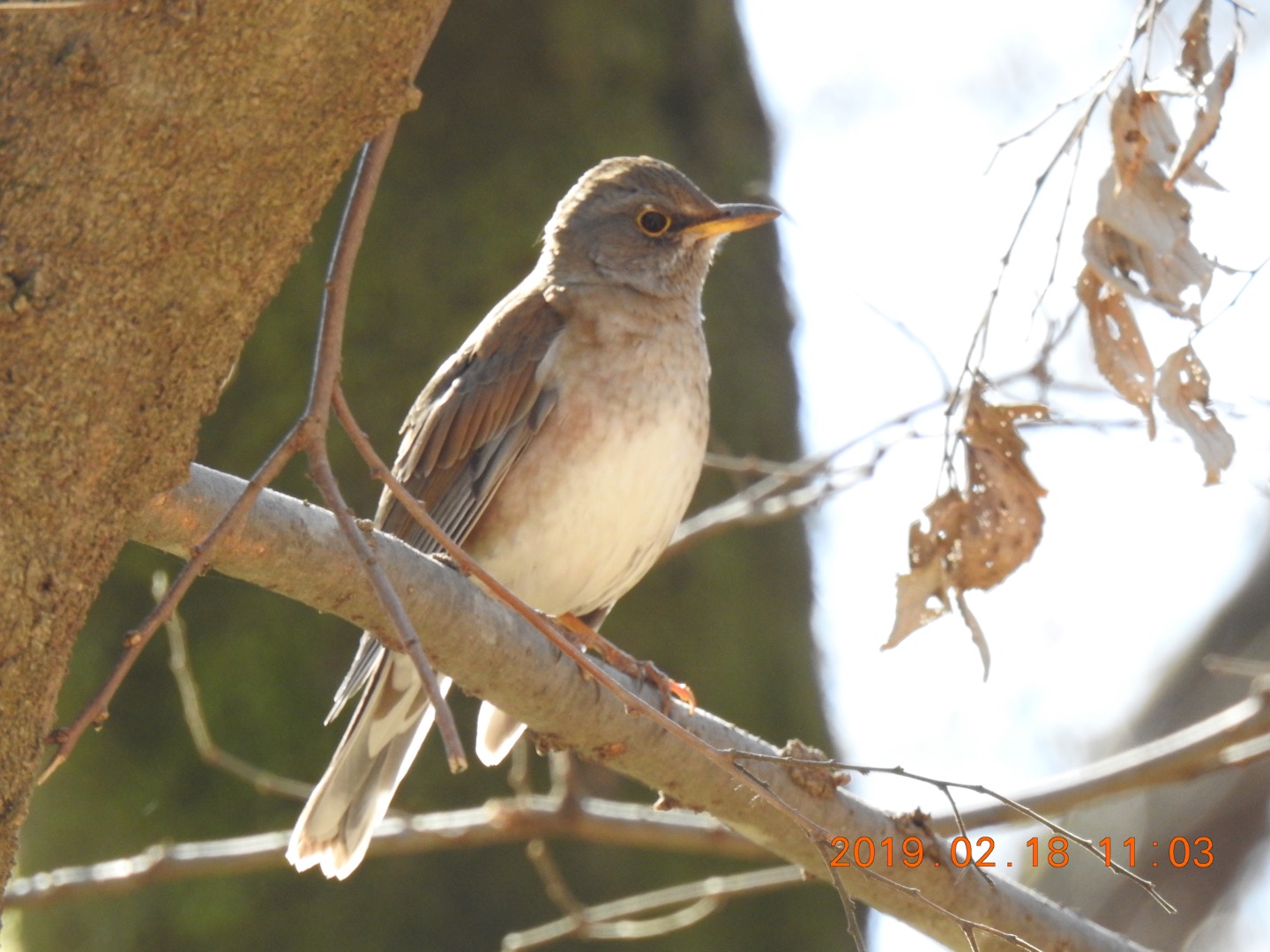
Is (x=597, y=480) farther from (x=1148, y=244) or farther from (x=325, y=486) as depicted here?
(x=325, y=486)

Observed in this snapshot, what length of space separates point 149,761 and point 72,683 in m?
0.44

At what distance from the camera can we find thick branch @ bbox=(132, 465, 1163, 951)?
2592mm

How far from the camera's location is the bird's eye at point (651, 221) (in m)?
5.63

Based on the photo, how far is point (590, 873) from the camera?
19.9ft

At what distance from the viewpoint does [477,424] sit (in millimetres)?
4984

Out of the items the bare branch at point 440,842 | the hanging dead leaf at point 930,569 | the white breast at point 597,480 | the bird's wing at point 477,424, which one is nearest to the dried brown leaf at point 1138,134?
the hanging dead leaf at point 930,569

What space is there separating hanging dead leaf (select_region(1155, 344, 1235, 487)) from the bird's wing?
2.16 metres

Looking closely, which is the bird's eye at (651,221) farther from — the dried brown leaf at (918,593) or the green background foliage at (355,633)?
the dried brown leaf at (918,593)

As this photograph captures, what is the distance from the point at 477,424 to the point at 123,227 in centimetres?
286

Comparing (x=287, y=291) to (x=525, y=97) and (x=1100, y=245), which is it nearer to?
(x=525, y=97)

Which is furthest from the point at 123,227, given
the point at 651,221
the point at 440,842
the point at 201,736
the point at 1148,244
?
the point at 651,221

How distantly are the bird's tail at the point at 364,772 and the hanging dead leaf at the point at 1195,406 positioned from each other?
2.33 m

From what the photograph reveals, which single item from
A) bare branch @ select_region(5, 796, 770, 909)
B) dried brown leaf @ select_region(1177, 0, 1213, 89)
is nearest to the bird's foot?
bare branch @ select_region(5, 796, 770, 909)

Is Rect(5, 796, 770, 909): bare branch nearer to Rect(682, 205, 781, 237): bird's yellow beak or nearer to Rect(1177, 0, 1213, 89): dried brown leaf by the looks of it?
Rect(682, 205, 781, 237): bird's yellow beak
